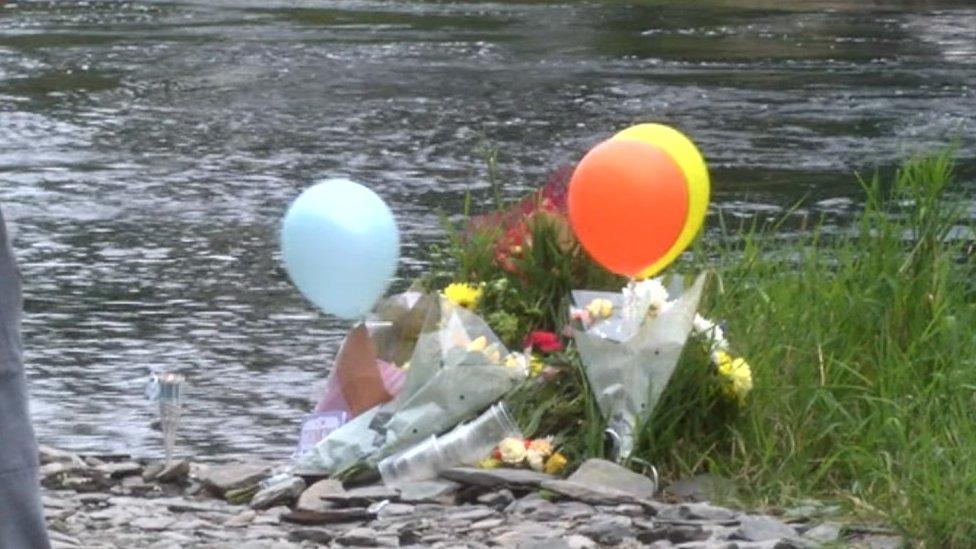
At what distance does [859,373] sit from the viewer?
21.1 ft

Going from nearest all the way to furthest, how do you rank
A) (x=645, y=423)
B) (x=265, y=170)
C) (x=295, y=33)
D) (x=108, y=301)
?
1. (x=645, y=423)
2. (x=108, y=301)
3. (x=265, y=170)
4. (x=295, y=33)

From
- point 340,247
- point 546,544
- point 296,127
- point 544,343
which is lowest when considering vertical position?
point 296,127

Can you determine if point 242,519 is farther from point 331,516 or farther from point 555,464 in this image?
point 555,464

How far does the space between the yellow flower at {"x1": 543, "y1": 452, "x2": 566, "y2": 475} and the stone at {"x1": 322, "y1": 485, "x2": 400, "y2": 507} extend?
424 millimetres

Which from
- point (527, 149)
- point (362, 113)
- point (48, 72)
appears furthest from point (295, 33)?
point (527, 149)

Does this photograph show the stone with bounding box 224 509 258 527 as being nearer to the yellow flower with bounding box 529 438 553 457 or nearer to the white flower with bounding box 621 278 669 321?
the yellow flower with bounding box 529 438 553 457

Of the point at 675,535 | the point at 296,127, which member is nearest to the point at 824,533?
the point at 675,535

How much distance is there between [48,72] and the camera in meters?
18.7

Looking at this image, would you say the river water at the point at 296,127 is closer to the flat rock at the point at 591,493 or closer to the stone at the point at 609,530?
the flat rock at the point at 591,493

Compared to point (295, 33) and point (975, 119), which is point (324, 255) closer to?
point (975, 119)

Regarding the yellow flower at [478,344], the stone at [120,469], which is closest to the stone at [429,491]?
the yellow flower at [478,344]

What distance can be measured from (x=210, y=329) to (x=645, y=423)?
318 centimetres

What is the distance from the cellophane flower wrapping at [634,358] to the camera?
6.09 metres

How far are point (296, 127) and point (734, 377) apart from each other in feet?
31.3
